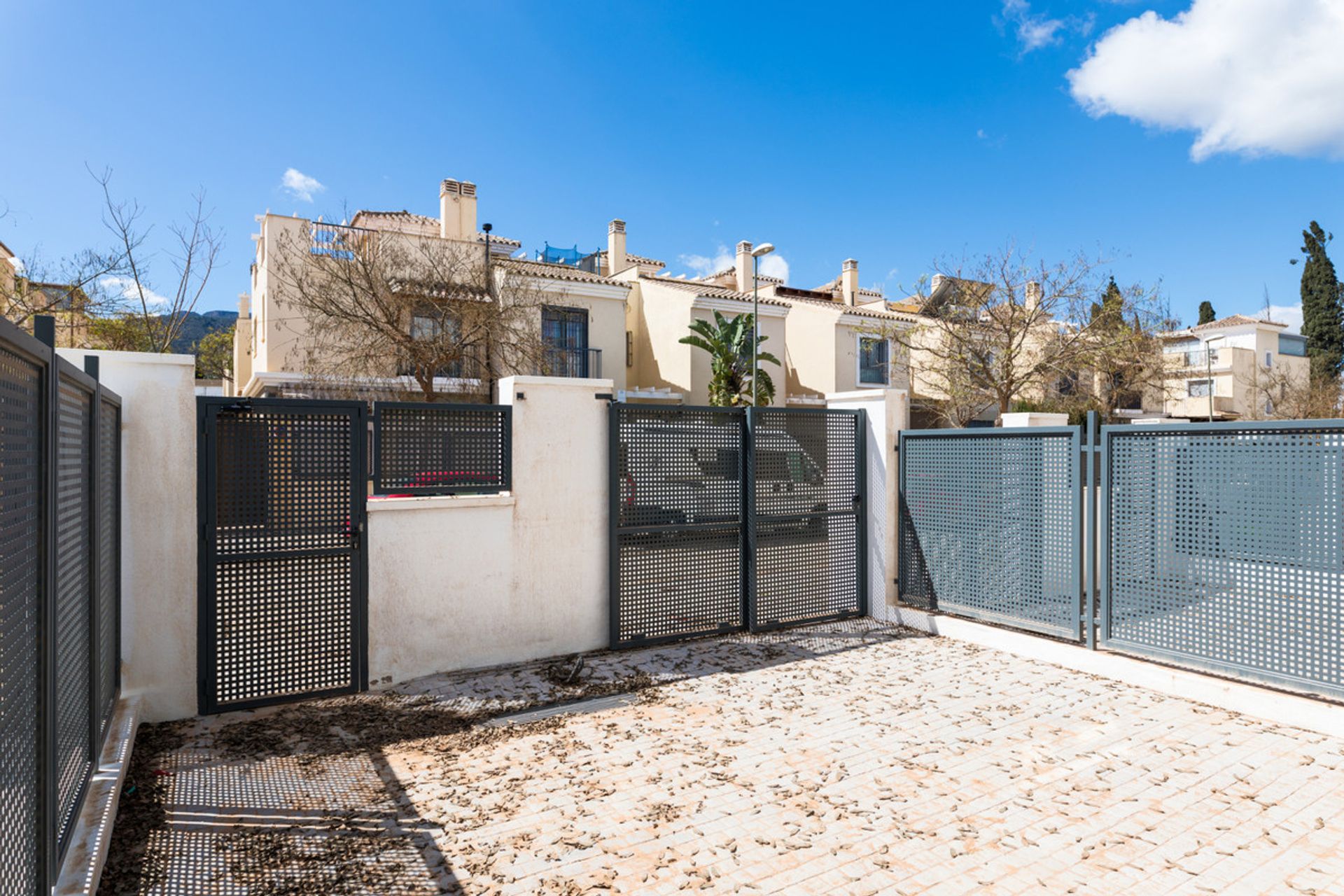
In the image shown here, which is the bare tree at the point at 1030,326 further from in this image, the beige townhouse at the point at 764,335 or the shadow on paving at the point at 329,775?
the shadow on paving at the point at 329,775

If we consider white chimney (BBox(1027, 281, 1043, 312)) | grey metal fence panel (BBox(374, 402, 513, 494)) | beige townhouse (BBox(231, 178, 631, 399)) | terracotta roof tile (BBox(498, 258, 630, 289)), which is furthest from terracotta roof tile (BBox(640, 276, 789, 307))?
grey metal fence panel (BBox(374, 402, 513, 494))

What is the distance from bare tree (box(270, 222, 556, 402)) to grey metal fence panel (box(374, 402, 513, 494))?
11395 mm

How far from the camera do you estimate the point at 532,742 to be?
4.78m

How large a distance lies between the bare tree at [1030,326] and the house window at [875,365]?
789 centimetres

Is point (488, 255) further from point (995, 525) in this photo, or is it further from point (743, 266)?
point (995, 525)

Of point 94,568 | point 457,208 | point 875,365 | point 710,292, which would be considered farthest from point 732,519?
point 875,365

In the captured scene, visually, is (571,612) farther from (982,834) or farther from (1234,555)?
(1234,555)

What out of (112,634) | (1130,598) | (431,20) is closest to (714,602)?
(1130,598)

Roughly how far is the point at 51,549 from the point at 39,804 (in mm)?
839

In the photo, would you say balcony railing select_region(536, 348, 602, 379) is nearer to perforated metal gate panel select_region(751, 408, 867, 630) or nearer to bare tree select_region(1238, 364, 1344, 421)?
perforated metal gate panel select_region(751, 408, 867, 630)

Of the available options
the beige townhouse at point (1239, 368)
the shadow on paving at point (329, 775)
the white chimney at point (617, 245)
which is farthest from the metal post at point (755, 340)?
the beige townhouse at point (1239, 368)

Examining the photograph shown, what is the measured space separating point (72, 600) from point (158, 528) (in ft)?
6.71

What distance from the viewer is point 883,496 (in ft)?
26.2

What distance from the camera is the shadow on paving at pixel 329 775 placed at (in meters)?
3.23
